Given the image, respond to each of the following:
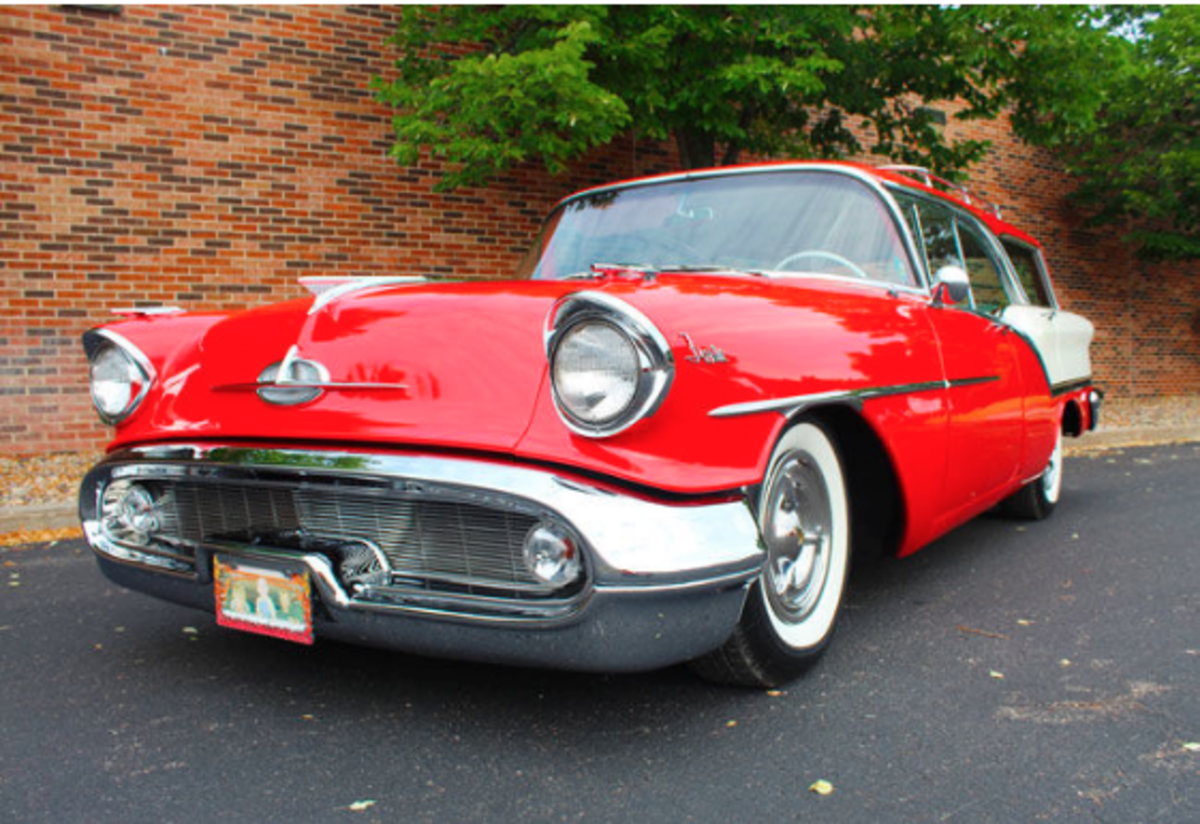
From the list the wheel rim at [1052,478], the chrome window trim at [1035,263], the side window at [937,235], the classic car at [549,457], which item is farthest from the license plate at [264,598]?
the wheel rim at [1052,478]

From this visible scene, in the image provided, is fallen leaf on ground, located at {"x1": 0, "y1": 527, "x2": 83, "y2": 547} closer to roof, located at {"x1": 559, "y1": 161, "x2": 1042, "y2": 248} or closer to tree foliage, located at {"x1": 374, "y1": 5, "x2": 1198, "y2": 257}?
roof, located at {"x1": 559, "y1": 161, "x2": 1042, "y2": 248}

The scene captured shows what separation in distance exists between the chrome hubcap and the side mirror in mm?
1021

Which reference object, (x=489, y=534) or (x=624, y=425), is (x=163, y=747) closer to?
(x=489, y=534)

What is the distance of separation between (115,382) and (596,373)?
4.93 feet

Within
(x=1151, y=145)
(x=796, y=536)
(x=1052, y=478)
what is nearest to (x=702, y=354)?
(x=796, y=536)

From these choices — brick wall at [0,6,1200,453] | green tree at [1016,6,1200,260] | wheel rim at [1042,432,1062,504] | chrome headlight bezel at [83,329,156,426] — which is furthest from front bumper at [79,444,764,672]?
green tree at [1016,6,1200,260]

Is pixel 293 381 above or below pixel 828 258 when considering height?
below

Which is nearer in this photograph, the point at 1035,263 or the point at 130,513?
the point at 130,513

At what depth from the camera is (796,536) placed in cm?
250

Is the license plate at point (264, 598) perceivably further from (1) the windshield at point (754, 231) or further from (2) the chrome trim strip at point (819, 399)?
(1) the windshield at point (754, 231)

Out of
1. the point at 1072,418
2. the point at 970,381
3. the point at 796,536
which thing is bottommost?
the point at 1072,418

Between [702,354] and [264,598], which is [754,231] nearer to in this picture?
[702,354]

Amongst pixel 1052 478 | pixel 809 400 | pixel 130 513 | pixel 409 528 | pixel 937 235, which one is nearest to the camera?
pixel 409 528

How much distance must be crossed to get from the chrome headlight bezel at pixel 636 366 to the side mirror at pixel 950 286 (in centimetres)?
164
